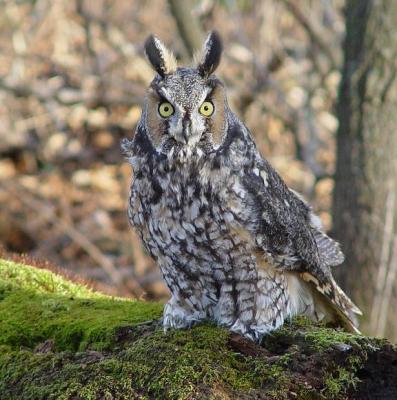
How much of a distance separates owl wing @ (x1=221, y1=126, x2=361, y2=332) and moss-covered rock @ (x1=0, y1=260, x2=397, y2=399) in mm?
277

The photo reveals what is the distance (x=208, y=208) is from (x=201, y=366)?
0.72m

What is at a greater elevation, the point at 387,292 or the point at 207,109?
the point at 207,109

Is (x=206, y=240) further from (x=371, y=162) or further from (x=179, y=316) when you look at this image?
(x=371, y=162)

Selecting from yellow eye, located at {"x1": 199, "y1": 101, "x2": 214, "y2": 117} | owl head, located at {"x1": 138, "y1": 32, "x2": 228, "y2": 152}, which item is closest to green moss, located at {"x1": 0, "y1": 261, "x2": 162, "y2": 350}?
owl head, located at {"x1": 138, "y1": 32, "x2": 228, "y2": 152}

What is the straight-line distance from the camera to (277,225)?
329cm

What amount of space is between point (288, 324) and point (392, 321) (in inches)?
107

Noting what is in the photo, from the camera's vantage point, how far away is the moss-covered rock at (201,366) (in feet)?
8.54

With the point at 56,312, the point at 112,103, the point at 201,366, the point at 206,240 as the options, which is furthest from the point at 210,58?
the point at 112,103

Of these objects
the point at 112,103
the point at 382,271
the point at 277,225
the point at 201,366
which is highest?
the point at 112,103

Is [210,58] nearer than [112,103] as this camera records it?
Yes

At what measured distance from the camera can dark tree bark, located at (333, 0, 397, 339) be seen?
5.74m

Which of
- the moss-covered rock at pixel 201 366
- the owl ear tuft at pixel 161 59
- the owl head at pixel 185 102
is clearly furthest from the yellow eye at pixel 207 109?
the moss-covered rock at pixel 201 366

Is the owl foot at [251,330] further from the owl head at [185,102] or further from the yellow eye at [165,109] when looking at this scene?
the yellow eye at [165,109]

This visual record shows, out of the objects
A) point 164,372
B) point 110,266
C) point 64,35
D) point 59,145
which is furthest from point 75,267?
point 164,372
